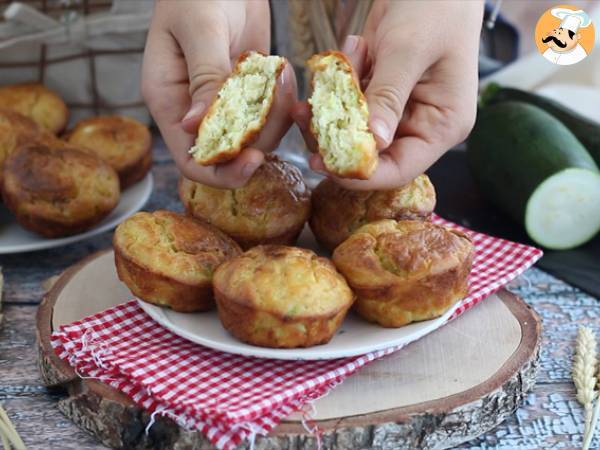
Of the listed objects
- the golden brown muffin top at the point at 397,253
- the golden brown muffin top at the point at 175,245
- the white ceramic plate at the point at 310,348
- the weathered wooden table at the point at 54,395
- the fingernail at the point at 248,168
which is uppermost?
the fingernail at the point at 248,168

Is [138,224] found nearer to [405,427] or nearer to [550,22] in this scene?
[405,427]

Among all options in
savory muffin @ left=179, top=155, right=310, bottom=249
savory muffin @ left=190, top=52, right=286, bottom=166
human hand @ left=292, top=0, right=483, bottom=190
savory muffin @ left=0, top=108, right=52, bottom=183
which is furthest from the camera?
savory muffin @ left=0, top=108, right=52, bottom=183

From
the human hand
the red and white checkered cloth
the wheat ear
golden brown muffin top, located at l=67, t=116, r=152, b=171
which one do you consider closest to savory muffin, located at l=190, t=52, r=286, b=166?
the human hand

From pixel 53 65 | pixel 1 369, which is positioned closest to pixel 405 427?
pixel 1 369

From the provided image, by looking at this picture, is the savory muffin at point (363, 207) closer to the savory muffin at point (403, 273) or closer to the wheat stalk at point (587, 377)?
the savory muffin at point (403, 273)

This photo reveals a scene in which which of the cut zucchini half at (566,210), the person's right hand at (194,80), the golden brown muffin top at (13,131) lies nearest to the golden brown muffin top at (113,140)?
the golden brown muffin top at (13,131)

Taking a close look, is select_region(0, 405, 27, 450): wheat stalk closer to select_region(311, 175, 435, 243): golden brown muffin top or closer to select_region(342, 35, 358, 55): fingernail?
select_region(311, 175, 435, 243): golden brown muffin top

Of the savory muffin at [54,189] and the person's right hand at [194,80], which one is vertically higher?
the person's right hand at [194,80]
